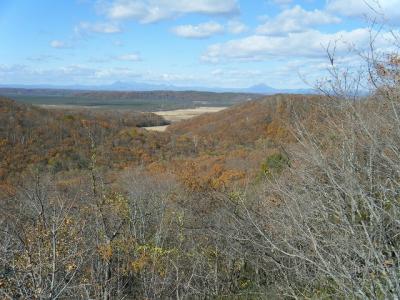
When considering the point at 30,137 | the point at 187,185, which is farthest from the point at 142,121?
the point at 187,185

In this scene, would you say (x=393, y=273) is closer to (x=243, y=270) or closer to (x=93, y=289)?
(x=93, y=289)

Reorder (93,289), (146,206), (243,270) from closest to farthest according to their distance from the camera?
(93,289) < (243,270) < (146,206)

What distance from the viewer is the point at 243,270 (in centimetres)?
1115

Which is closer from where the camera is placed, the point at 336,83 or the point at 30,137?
the point at 336,83

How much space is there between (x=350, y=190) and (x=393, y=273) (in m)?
A: 0.83

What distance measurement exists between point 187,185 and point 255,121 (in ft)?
149

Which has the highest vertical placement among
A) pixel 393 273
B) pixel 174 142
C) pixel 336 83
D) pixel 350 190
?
pixel 336 83

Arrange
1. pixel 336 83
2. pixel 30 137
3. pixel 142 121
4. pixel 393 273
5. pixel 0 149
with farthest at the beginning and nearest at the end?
pixel 142 121
pixel 30 137
pixel 0 149
pixel 336 83
pixel 393 273

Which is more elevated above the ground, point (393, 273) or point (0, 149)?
point (393, 273)

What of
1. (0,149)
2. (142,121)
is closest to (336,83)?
(0,149)

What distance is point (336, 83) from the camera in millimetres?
5500

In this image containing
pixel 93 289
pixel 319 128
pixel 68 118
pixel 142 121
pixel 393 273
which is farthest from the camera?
pixel 142 121

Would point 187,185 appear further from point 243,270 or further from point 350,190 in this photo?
point 350,190

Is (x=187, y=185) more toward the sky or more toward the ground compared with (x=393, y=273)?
more toward the ground
